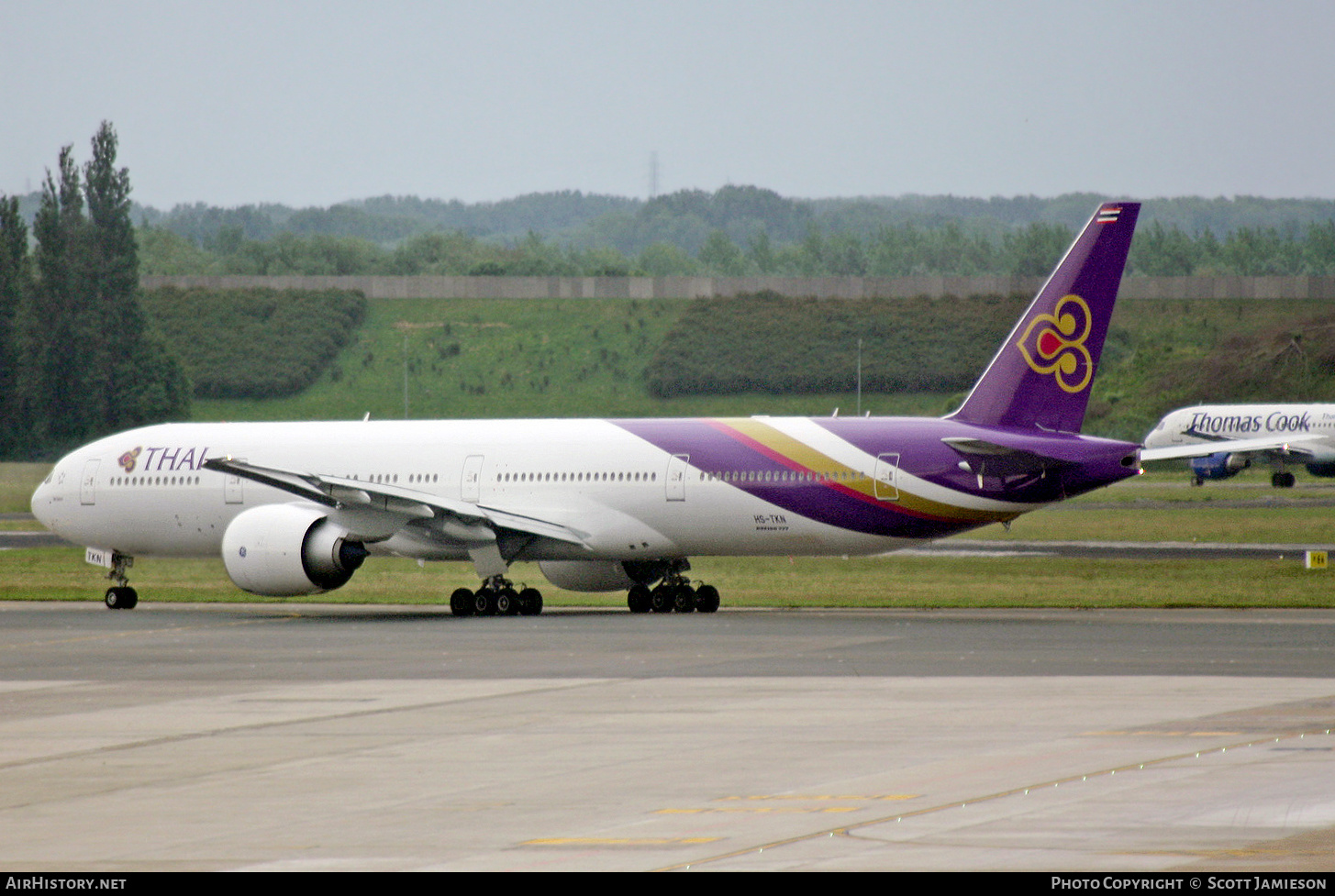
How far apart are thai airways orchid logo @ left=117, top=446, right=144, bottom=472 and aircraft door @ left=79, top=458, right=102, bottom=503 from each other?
0.58 metres

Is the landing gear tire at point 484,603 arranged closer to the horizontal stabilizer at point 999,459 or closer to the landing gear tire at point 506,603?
the landing gear tire at point 506,603

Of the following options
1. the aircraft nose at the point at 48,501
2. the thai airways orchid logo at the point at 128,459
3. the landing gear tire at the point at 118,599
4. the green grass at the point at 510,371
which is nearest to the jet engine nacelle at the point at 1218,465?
the green grass at the point at 510,371

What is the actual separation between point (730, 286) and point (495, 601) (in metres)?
92.6

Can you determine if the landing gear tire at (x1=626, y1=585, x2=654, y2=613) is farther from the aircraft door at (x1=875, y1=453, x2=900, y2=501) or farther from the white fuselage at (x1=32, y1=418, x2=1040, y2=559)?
the aircraft door at (x1=875, y1=453, x2=900, y2=501)

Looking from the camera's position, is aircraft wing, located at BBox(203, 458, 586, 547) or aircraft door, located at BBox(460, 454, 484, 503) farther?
aircraft door, located at BBox(460, 454, 484, 503)

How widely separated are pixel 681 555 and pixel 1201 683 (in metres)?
14.3

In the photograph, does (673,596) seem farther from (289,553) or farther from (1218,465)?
(1218,465)

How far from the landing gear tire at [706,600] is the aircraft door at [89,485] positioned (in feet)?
41.5

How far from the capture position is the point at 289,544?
31.6 m

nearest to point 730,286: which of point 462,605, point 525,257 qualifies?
point 525,257

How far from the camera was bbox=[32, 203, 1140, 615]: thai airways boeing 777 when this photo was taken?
30.1m

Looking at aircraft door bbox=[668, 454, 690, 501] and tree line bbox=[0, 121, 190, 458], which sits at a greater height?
tree line bbox=[0, 121, 190, 458]

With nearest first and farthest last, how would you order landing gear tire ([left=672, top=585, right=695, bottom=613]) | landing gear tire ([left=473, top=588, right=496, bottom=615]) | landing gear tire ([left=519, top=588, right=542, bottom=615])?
1. landing gear tire ([left=473, top=588, right=496, bottom=615])
2. landing gear tire ([left=519, top=588, right=542, bottom=615])
3. landing gear tire ([left=672, top=585, right=695, bottom=613])

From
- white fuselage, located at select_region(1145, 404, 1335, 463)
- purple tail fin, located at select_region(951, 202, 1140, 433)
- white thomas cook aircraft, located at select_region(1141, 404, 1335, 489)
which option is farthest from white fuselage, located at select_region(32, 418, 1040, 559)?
white fuselage, located at select_region(1145, 404, 1335, 463)
